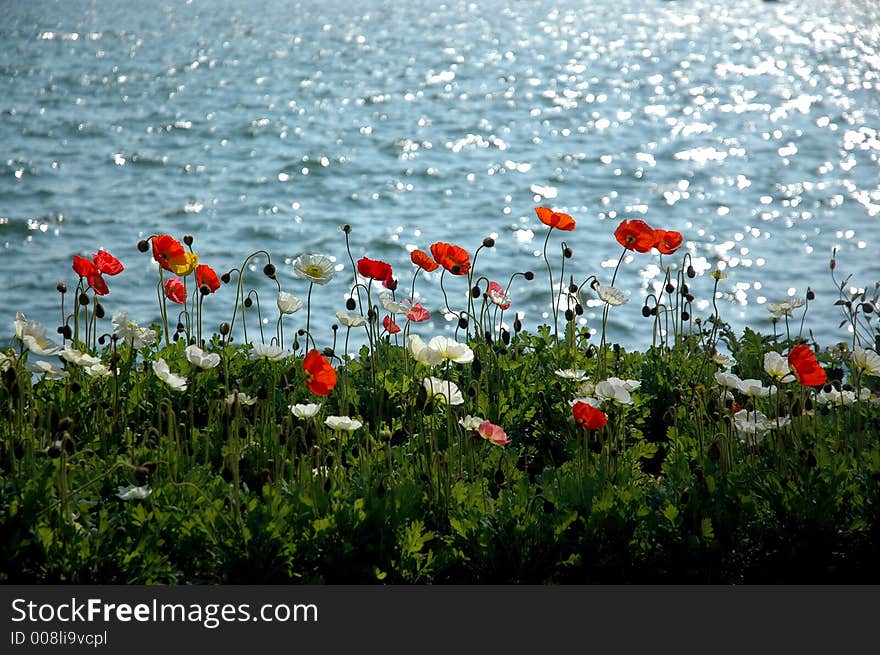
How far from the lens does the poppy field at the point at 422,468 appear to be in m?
2.77

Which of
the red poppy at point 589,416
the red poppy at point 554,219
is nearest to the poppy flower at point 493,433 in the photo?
the red poppy at point 589,416

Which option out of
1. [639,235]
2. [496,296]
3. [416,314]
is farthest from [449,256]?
[639,235]

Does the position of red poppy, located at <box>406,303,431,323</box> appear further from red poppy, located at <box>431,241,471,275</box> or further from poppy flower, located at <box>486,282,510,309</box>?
poppy flower, located at <box>486,282,510,309</box>

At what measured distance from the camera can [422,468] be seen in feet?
10.9

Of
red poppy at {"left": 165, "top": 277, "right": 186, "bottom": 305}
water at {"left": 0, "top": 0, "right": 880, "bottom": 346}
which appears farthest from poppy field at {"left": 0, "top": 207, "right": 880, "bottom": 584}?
water at {"left": 0, "top": 0, "right": 880, "bottom": 346}

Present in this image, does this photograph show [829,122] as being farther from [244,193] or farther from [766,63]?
[244,193]

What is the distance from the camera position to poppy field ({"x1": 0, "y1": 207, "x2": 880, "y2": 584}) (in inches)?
109

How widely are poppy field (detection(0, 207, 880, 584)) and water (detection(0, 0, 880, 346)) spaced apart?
3.32 metres

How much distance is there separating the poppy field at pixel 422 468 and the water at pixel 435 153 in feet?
10.9

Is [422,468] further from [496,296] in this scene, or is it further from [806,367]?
[806,367]

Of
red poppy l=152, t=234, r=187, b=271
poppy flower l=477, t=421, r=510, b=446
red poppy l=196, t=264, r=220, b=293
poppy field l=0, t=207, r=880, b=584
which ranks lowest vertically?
poppy field l=0, t=207, r=880, b=584

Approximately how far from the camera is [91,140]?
39.9ft

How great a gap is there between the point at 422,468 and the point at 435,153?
933cm

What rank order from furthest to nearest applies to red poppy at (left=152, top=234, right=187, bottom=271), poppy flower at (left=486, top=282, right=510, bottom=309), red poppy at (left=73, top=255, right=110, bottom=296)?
1. poppy flower at (left=486, top=282, right=510, bottom=309)
2. red poppy at (left=152, top=234, right=187, bottom=271)
3. red poppy at (left=73, top=255, right=110, bottom=296)
